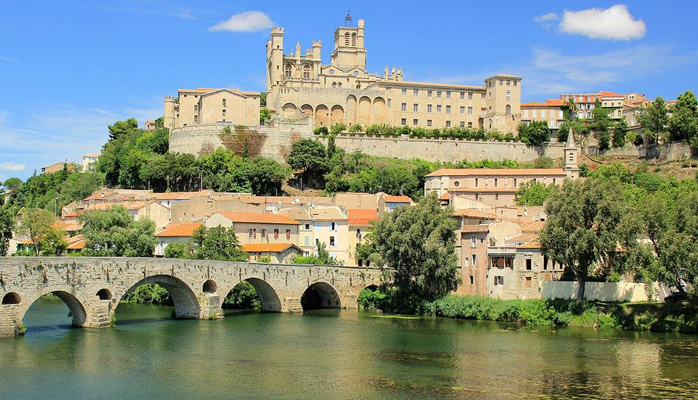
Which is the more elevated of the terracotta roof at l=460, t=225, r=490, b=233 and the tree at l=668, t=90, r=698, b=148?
the tree at l=668, t=90, r=698, b=148

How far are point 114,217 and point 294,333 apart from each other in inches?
828

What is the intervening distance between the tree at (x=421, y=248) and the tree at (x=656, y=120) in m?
50.2

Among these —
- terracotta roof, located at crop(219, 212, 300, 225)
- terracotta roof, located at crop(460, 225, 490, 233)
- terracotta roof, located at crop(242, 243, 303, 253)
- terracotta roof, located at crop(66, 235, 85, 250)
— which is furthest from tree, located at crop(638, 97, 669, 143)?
terracotta roof, located at crop(66, 235, 85, 250)

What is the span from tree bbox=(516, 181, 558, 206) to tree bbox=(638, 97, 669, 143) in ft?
78.3

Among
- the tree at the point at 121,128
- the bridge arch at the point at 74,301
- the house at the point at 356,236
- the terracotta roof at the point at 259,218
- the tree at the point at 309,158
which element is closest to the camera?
the bridge arch at the point at 74,301

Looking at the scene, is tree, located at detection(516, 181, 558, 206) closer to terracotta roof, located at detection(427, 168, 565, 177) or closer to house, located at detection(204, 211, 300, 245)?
terracotta roof, located at detection(427, 168, 565, 177)

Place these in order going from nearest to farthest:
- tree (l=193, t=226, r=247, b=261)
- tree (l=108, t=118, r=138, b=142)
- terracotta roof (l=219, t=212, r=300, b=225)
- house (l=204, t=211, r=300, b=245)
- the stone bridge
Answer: the stone bridge
tree (l=193, t=226, r=247, b=261)
house (l=204, t=211, r=300, b=245)
terracotta roof (l=219, t=212, r=300, b=225)
tree (l=108, t=118, r=138, b=142)

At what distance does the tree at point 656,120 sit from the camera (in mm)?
94500

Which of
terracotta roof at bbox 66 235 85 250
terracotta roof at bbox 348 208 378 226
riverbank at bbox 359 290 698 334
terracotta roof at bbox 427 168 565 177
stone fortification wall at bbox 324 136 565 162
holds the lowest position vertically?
riverbank at bbox 359 290 698 334

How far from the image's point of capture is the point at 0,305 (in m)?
38.6

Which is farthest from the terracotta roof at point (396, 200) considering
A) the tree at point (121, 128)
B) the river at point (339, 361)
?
the tree at point (121, 128)

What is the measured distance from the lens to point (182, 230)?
62.3 m

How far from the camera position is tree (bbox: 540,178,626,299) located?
1800 inches

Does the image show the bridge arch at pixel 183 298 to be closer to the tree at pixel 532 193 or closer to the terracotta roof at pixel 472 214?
the terracotta roof at pixel 472 214
